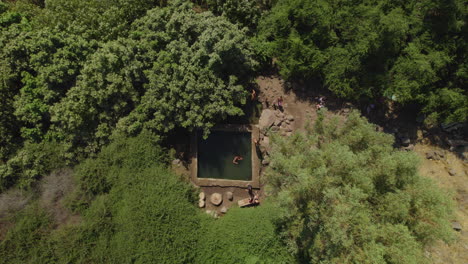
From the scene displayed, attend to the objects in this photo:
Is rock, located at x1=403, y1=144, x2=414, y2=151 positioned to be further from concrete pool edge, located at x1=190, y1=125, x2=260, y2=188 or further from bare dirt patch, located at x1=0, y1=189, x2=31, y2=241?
bare dirt patch, located at x1=0, y1=189, x2=31, y2=241

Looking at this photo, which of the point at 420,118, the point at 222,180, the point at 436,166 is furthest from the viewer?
the point at 222,180

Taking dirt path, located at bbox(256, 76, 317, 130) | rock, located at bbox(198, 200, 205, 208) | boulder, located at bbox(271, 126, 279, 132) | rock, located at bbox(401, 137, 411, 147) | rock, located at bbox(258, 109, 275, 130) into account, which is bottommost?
rock, located at bbox(198, 200, 205, 208)

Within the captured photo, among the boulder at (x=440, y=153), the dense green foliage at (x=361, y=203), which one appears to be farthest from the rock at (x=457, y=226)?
the dense green foliage at (x=361, y=203)

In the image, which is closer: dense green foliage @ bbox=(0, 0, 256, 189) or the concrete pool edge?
dense green foliage @ bbox=(0, 0, 256, 189)

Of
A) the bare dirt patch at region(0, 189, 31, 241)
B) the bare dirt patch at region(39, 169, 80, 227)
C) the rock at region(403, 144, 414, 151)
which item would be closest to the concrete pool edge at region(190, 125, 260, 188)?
the bare dirt patch at region(39, 169, 80, 227)

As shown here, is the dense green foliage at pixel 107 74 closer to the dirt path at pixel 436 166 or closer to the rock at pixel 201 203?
the dirt path at pixel 436 166

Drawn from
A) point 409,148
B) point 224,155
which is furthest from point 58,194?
point 409,148

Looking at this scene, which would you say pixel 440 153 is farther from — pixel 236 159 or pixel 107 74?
pixel 107 74

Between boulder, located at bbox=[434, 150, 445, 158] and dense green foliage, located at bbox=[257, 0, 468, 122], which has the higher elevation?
dense green foliage, located at bbox=[257, 0, 468, 122]
